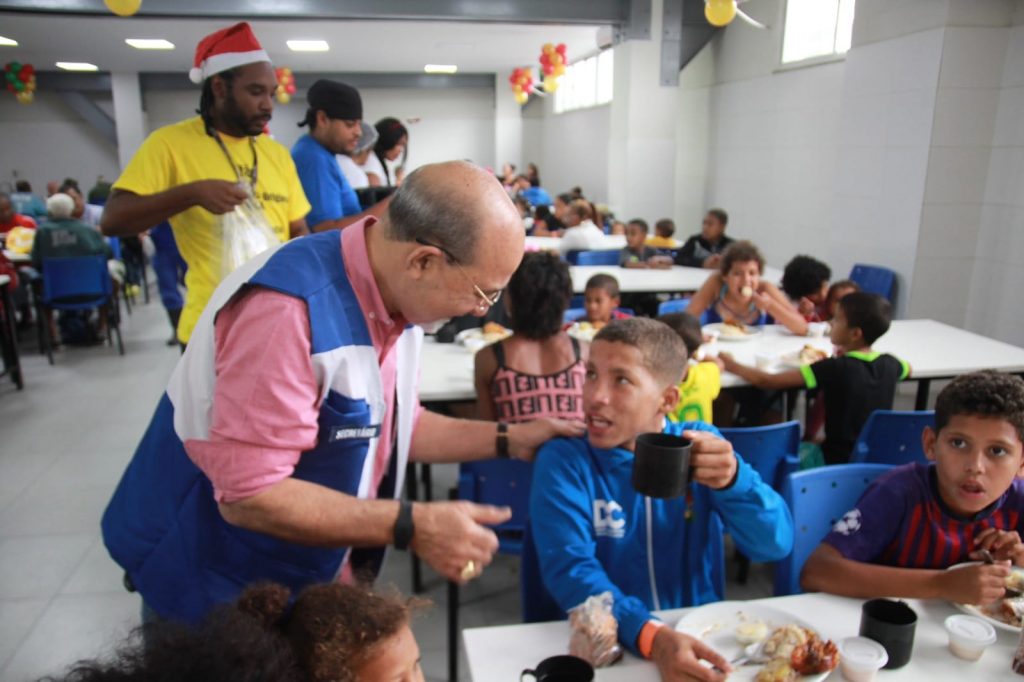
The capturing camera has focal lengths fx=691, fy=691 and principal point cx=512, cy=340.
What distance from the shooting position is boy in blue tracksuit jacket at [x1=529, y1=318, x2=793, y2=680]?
1.52 metres

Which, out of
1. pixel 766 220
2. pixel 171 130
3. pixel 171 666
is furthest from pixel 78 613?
pixel 766 220

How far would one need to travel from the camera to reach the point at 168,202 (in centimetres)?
188

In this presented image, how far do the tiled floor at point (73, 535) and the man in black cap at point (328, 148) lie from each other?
1.57m

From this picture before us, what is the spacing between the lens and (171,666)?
2.11ft

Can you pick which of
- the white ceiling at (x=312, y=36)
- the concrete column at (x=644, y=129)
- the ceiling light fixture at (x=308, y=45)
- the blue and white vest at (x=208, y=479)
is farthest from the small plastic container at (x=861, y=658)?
the ceiling light fixture at (x=308, y=45)

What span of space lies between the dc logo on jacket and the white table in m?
0.25

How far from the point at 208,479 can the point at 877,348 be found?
3.41 m

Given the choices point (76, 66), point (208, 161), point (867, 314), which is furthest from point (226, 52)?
point (76, 66)

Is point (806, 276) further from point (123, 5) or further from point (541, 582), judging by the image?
point (123, 5)

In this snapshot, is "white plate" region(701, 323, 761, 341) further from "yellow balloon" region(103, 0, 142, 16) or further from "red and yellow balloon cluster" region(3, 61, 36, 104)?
"red and yellow balloon cluster" region(3, 61, 36, 104)

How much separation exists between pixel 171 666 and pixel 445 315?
0.71 meters

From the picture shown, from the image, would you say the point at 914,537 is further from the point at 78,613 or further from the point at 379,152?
the point at 379,152

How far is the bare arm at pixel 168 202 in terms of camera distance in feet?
6.12

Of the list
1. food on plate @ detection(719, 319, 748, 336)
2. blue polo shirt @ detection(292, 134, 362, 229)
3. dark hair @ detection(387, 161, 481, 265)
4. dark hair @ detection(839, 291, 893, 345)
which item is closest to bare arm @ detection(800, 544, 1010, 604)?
dark hair @ detection(387, 161, 481, 265)
